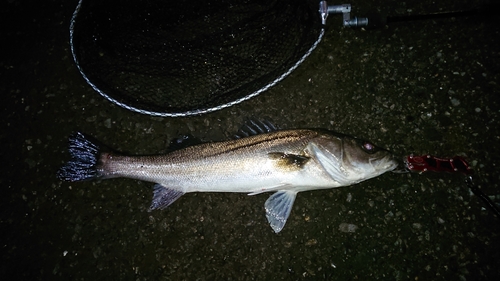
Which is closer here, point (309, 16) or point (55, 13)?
point (309, 16)

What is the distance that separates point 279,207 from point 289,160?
0.48m

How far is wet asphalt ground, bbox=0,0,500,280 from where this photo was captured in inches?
120

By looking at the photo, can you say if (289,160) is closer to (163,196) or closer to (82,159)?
(163,196)

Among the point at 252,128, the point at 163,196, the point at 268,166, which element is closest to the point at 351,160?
the point at 268,166

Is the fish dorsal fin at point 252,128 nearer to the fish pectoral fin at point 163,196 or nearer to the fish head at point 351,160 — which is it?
the fish head at point 351,160

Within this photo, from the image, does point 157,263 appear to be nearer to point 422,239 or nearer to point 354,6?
point 422,239

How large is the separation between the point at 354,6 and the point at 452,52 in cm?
100

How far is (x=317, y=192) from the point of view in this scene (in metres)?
3.19

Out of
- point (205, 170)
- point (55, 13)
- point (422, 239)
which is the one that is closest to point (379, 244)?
point (422, 239)

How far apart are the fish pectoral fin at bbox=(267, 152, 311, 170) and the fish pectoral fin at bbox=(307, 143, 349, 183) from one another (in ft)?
0.32

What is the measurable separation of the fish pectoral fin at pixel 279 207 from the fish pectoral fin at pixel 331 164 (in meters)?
0.36

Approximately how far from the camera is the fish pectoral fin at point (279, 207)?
2.95 metres

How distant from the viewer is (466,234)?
299 cm

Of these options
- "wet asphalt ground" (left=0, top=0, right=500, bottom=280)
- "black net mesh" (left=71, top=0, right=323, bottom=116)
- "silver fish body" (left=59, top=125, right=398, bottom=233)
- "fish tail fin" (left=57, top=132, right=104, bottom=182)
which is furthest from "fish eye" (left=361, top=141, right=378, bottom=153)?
"fish tail fin" (left=57, top=132, right=104, bottom=182)
